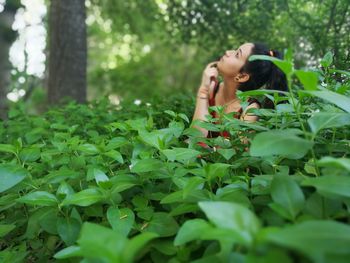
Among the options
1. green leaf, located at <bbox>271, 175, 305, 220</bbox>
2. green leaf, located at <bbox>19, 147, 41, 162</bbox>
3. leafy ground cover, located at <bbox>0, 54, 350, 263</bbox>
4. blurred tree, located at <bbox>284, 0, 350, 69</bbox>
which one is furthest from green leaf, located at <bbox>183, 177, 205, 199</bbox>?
blurred tree, located at <bbox>284, 0, 350, 69</bbox>

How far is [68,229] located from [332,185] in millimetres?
808

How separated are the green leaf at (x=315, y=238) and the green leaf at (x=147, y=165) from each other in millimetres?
646

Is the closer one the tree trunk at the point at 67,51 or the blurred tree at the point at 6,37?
the tree trunk at the point at 67,51

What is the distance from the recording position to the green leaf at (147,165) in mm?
1343

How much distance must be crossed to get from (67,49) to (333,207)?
4.79m

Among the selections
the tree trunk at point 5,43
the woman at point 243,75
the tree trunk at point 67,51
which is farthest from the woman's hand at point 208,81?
the tree trunk at point 5,43

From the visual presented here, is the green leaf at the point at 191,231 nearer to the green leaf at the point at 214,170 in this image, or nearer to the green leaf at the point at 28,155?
the green leaf at the point at 214,170

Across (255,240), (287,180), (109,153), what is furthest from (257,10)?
(255,240)

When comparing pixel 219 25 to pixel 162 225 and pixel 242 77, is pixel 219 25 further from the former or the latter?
pixel 162 225

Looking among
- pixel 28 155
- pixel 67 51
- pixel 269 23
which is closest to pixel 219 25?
pixel 269 23

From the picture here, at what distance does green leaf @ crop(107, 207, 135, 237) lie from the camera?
3.95ft

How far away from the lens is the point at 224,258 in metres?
0.88

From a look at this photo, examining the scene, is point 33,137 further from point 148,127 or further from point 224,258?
point 224,258

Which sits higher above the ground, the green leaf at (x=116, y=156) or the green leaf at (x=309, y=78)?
the green leaf at (x=309, y=78)
